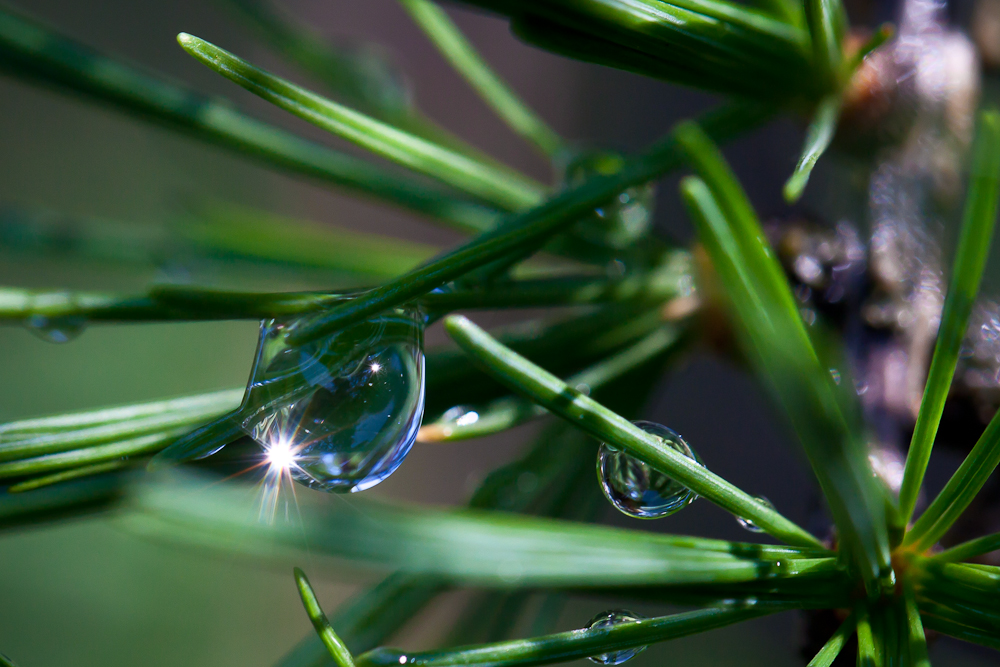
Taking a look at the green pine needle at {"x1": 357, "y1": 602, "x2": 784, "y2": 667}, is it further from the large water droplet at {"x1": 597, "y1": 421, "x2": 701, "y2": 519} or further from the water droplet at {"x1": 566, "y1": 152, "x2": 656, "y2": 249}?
the water droplet at {"x1": 566, "y1": 152, "x2": 656, "y2": 249}

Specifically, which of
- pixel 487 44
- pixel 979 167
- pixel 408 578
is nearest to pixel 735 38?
pixel 979 167

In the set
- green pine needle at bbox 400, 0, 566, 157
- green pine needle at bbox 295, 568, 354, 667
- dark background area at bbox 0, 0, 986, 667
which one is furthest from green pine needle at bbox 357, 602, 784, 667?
dark background area at bbox 0, 0, 986, 667

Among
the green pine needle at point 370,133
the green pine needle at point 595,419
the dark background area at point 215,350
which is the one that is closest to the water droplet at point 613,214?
the green pine needle at point 370,133

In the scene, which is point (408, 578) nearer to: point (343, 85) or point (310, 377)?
point (310, 377)

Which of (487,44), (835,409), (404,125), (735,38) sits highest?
(487,44)

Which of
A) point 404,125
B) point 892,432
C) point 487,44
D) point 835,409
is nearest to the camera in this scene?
point 835,409

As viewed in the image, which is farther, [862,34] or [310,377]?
[862,34]
